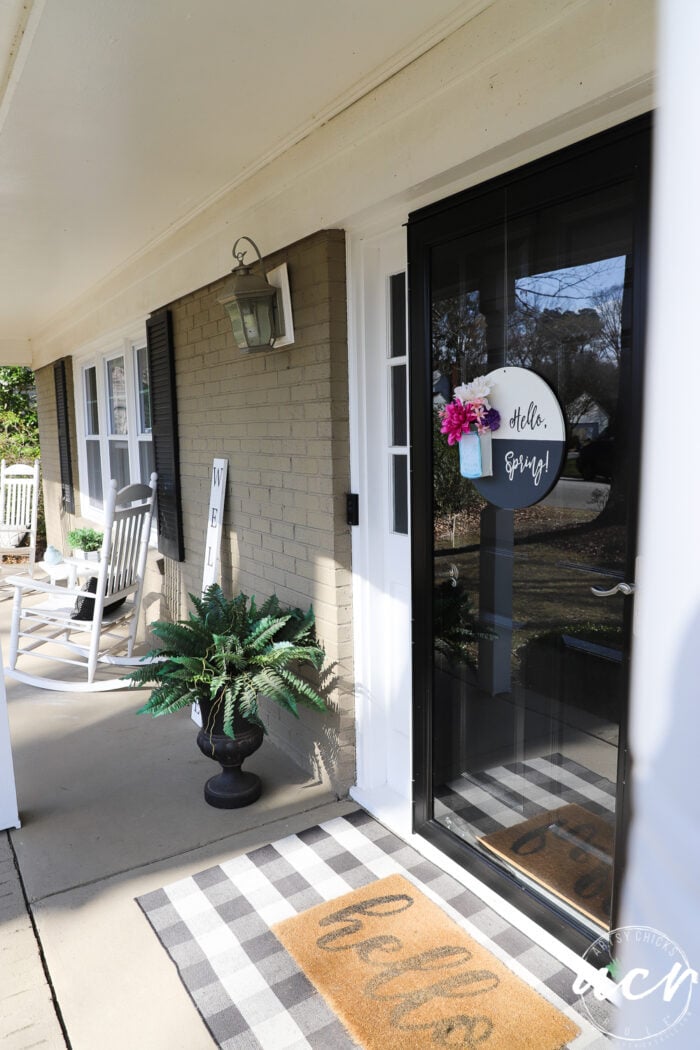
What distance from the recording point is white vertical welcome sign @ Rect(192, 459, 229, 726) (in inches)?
140

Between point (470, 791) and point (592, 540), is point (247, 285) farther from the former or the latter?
point (470, 791)

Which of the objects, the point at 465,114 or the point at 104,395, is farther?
the point at 104,395

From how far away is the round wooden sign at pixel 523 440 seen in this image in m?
1.87

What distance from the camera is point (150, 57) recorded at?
2041mm

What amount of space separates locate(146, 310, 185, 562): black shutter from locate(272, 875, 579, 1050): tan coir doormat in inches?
98.8

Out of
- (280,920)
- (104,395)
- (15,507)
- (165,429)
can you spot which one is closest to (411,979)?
(280,920)

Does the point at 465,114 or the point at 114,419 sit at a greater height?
the point at 465,114

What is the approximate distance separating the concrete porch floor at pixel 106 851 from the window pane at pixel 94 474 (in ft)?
9.31

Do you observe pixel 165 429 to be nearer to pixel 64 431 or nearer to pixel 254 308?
pixel 254 308

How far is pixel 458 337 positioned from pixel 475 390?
213 mm

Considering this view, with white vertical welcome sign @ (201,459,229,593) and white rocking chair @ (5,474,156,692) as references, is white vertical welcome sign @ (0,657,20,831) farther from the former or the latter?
white rocking chair @ (5,474,156,692)

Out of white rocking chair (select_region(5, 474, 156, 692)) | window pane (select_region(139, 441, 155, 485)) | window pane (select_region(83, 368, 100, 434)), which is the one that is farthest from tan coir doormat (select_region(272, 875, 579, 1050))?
window pane (select_region(83, 368, 100, 434))

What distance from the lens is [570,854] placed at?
202 centimetres

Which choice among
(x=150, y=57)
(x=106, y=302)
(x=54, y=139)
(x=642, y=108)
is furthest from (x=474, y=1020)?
(x=106, y=302)
